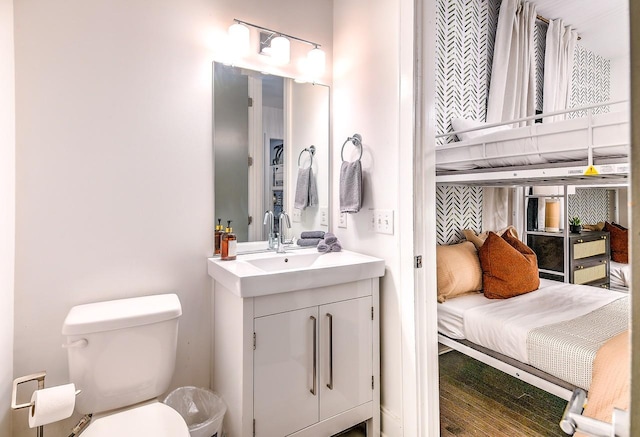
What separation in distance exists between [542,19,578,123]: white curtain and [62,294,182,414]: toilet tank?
Answer: 358 cm

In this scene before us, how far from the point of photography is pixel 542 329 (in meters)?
1.87

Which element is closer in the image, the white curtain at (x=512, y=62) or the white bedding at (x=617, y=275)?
the white curtain at (x=512, y=62)

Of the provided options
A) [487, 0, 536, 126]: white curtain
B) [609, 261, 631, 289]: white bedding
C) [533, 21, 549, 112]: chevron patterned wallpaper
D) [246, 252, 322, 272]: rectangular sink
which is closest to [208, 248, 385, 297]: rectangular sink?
[246, 252, 322, 272]: rectangular sink

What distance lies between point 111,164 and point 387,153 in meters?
1.32

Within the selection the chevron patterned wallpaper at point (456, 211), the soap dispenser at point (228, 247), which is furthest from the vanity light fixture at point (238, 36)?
the chevron patterned wallpaper at point (456, 211)

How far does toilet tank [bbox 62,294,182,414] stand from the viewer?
128 cm

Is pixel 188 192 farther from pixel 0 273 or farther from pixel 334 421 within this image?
pixel 334 421

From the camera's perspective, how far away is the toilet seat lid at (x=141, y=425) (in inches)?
44.6

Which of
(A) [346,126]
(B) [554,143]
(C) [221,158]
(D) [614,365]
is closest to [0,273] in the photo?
(C) [221,158]

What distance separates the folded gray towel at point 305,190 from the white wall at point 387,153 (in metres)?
0.27

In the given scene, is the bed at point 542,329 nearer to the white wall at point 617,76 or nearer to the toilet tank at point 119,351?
the toilet tank at point 119,351

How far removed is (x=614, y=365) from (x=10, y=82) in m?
2.74

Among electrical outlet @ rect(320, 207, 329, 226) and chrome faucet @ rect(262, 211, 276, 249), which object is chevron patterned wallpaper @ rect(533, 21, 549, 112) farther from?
chrome faucet @ rect(262, 211, 276, 249)

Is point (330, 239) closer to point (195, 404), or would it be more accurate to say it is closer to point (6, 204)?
point (195, 404)
